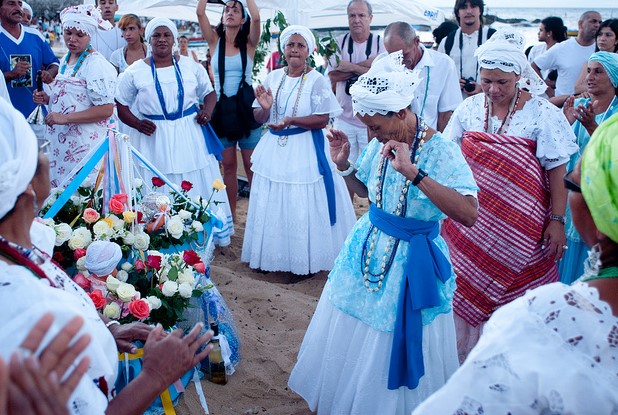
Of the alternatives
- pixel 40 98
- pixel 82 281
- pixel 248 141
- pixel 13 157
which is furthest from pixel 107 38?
pixel 13 157

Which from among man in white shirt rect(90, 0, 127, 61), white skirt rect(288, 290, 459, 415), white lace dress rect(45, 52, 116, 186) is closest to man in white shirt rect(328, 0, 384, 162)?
white lace dress rect(45, 52, 116, 186)

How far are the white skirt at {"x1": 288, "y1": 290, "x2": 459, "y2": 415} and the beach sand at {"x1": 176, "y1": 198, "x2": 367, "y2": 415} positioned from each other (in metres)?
0.44

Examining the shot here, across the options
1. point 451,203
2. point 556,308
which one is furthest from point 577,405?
point 451,203

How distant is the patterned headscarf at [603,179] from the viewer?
144cm

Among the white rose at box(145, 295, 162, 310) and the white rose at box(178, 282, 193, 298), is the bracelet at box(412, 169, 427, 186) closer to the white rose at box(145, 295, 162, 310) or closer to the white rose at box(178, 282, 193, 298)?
the white rose at box(178, 282, 193, 298)

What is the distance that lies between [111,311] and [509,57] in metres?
2.63

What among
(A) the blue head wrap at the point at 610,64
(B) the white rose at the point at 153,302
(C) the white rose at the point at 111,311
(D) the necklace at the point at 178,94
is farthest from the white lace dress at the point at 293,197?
(C) the white rose at the point at 111,311

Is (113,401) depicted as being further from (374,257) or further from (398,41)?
(398,41)

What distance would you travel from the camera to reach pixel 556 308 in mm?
1485

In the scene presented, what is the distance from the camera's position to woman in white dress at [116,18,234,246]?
5688 mm

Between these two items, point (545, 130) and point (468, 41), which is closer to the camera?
point (545, 130)

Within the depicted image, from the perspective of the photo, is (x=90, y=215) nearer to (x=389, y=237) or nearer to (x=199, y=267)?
(x=199, y=267)

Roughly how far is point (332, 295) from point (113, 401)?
5.40 feet

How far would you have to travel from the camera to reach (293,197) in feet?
18.5
